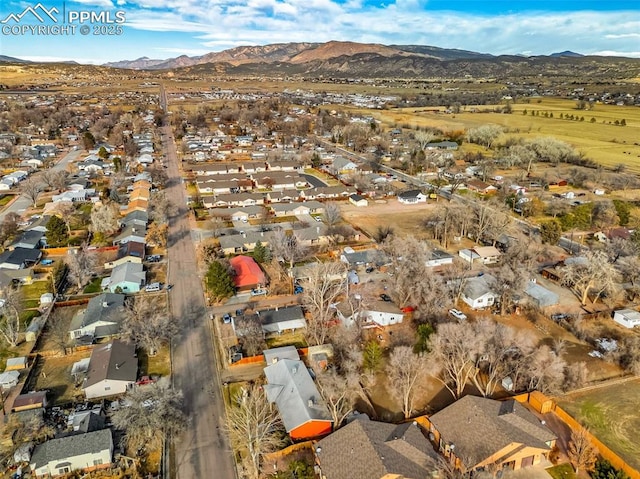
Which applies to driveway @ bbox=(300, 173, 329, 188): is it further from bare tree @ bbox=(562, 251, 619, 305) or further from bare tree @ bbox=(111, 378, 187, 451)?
bare tree @ bbox=(111, 378, 187, 451)

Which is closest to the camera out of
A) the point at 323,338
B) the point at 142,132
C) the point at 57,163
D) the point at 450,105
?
the point at 323,338

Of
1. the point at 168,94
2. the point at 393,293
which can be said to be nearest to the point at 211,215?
the point at 393,293

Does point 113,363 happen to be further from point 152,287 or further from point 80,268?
point 80,268

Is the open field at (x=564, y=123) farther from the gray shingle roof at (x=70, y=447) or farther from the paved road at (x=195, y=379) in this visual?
the gray shingle roof at (x=70, y=447)

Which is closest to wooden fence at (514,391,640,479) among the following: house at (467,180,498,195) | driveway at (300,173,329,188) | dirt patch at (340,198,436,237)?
dirt patch at (340,198,436,237)

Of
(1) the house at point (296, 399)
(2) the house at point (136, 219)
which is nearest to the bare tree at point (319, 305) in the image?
(1) the house at point (296, 399)

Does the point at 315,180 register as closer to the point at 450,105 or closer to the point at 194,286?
the point at 194,286
